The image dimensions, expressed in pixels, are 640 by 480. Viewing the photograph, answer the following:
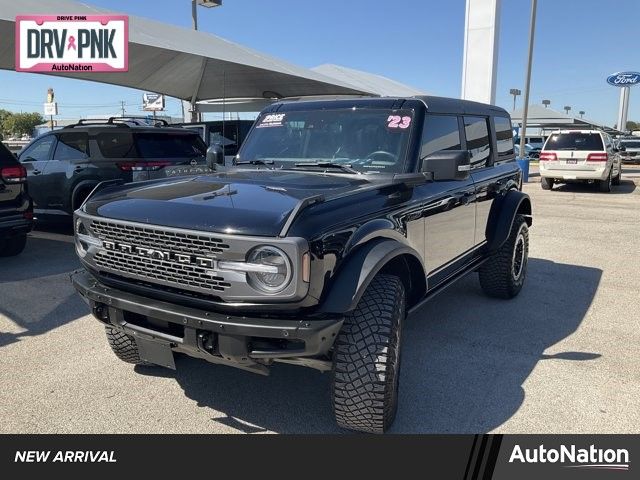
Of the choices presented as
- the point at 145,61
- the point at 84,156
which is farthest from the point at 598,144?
the point at 84,156

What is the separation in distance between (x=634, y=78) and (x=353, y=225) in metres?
46.2

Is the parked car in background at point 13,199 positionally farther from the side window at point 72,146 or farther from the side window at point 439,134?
the side window at point 439,134

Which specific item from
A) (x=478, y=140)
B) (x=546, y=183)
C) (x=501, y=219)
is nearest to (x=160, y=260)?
(x=478, y=140)

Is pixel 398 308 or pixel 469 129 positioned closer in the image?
pixel 398 308

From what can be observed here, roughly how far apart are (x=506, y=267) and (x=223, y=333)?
11.2ft

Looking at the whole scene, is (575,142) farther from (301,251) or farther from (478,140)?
(301,251)

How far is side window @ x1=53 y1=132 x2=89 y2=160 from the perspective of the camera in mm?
7660

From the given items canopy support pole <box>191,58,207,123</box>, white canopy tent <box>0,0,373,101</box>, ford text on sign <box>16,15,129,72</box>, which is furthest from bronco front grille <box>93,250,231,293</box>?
canopy support pole <box>191,58,207,123</box>

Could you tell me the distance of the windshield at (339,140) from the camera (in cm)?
350

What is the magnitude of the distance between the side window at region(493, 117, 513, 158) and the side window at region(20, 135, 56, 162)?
650 cm

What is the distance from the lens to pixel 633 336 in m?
4.31

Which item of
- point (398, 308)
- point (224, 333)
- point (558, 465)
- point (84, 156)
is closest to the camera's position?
point (224, 333)

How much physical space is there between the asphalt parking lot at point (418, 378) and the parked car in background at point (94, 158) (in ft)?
7.72

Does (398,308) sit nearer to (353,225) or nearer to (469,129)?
(353,225)
